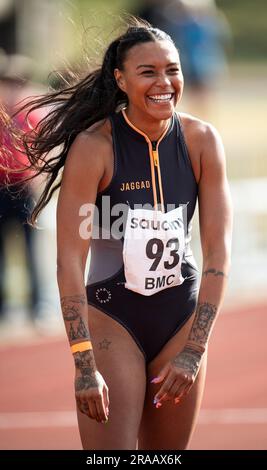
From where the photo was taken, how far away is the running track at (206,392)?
7341 millimetres

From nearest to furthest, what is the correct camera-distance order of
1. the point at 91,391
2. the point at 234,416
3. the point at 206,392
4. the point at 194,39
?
the point at 91,391
the point at 234,416
the point at 206,392
the point at 194,39

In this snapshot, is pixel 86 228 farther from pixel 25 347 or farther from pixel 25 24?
pixel 25 24

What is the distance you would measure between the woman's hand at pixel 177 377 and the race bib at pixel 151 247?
37 cm

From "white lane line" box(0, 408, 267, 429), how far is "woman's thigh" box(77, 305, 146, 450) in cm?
325

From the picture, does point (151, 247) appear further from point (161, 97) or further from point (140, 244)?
point (161, 97)

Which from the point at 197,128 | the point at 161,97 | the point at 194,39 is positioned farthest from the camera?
the point at 194,39

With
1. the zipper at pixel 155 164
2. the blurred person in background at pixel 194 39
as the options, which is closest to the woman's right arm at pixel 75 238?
the zipper at pixel 155 164

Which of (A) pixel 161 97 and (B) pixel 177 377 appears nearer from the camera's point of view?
(B) pixel 177 377

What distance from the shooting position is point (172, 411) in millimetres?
4570

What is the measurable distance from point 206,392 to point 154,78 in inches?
177

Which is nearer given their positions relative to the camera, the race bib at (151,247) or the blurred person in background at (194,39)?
the race bib at (151,247)

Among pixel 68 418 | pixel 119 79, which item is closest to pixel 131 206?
pixel 119 79

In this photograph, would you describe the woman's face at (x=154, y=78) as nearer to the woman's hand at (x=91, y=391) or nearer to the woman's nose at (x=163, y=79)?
the woman's nose at (x=163, y=79)

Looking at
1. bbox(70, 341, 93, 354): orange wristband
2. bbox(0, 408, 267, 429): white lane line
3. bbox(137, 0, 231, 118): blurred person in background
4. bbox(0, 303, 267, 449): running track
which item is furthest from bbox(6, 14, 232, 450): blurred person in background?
bbox(137, 0, 231, 118): blurred person in background
